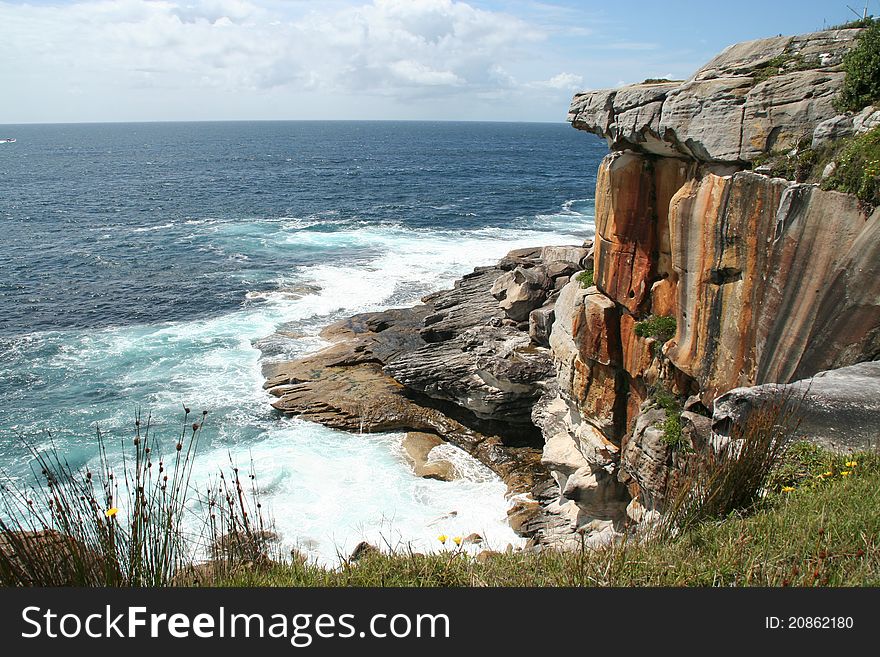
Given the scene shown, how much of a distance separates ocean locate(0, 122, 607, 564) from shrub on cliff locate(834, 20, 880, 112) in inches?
405

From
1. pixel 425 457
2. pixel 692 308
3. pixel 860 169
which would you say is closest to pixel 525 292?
pixel 425 457

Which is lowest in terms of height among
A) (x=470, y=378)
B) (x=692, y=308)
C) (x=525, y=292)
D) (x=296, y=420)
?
(x=296, y=420)

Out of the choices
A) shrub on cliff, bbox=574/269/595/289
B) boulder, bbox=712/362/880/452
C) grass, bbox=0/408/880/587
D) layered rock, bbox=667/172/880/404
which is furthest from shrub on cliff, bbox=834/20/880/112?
shrub on cliff, bbox=574/269/595/289

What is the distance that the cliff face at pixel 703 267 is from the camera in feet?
34.7

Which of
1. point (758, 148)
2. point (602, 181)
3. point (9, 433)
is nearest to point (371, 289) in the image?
point (9, 433)

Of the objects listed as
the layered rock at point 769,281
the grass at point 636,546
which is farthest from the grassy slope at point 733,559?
the layered rock at point 769,281

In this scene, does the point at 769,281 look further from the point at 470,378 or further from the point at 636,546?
the point at 470,378

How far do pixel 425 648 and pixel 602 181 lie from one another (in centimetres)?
1320

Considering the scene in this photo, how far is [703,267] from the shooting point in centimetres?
1285

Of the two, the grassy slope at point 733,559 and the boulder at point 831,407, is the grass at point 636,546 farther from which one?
the boulder at point 831,407

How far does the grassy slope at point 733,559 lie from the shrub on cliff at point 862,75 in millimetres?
6273

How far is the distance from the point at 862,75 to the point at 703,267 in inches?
162

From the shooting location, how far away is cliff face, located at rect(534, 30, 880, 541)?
10562 millimetres

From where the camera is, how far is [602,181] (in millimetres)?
16047
